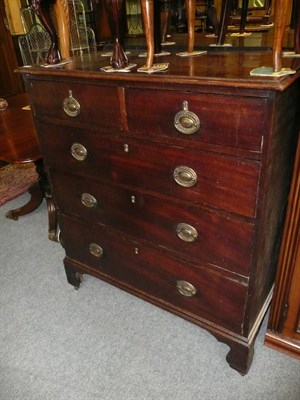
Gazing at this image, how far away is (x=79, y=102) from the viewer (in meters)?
1.13

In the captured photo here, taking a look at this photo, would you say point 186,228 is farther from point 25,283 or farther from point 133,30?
point 133,30

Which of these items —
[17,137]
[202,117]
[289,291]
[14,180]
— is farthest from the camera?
[14,180]

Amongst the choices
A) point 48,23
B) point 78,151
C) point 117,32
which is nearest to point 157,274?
point 78,151

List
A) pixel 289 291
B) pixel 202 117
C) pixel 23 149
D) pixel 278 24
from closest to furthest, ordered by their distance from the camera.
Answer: pixel 278 24
pixel 202 117
pixel 289 291
pixel 23 149

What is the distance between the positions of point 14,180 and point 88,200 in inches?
70.6

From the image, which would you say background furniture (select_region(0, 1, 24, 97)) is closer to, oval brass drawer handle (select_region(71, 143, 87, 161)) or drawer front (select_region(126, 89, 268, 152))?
oval brass drawer handle (select_region(71, 143, 87, 161))

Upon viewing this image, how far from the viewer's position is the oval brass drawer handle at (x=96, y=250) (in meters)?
1.49

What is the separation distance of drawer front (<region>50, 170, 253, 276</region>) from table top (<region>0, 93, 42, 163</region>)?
19.4 inches

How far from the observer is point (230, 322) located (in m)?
1.22

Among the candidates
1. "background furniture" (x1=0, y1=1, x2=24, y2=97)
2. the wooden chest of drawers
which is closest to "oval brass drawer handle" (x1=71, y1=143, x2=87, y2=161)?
the wooden chest of drawers

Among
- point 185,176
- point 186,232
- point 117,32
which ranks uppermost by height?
point 117,32

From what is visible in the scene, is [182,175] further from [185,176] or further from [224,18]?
[224,18]

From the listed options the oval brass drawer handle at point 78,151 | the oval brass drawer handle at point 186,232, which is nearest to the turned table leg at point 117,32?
the oval brass drawer handle at point 78,151

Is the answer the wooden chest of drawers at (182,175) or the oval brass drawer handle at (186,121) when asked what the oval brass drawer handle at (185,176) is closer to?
the wooden chest of drawers at (182,175)
